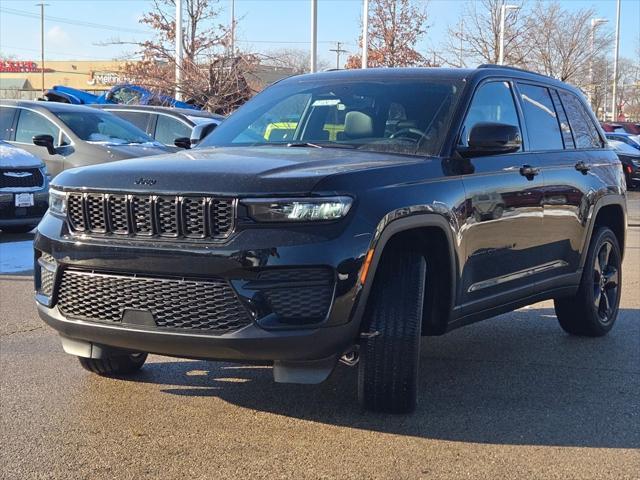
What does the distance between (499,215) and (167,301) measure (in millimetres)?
2152

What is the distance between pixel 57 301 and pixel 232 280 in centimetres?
101

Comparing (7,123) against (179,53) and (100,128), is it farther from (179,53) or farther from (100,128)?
(179,53)

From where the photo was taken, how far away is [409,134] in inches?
202

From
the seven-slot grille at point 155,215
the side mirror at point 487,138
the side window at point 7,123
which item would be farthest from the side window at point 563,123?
the side window at point 7,123

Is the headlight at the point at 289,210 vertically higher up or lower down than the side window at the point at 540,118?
lower down

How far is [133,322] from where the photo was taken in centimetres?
414

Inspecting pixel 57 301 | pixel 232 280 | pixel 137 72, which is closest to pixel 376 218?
pixel 232 280

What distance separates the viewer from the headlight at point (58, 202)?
445cm

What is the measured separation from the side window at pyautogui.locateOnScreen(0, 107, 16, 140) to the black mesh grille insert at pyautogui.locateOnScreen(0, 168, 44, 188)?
246 cm

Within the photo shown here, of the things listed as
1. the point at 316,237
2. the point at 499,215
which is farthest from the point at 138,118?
the point at 316,237

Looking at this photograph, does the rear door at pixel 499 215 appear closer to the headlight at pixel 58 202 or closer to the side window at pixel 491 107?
the side window at pixel 491 107

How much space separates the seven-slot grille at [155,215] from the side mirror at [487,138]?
1655mm

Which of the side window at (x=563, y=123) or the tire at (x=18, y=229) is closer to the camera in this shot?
the side window at (x=563, y=123)

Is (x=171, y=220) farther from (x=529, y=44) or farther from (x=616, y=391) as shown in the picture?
(x=529, y=44)
